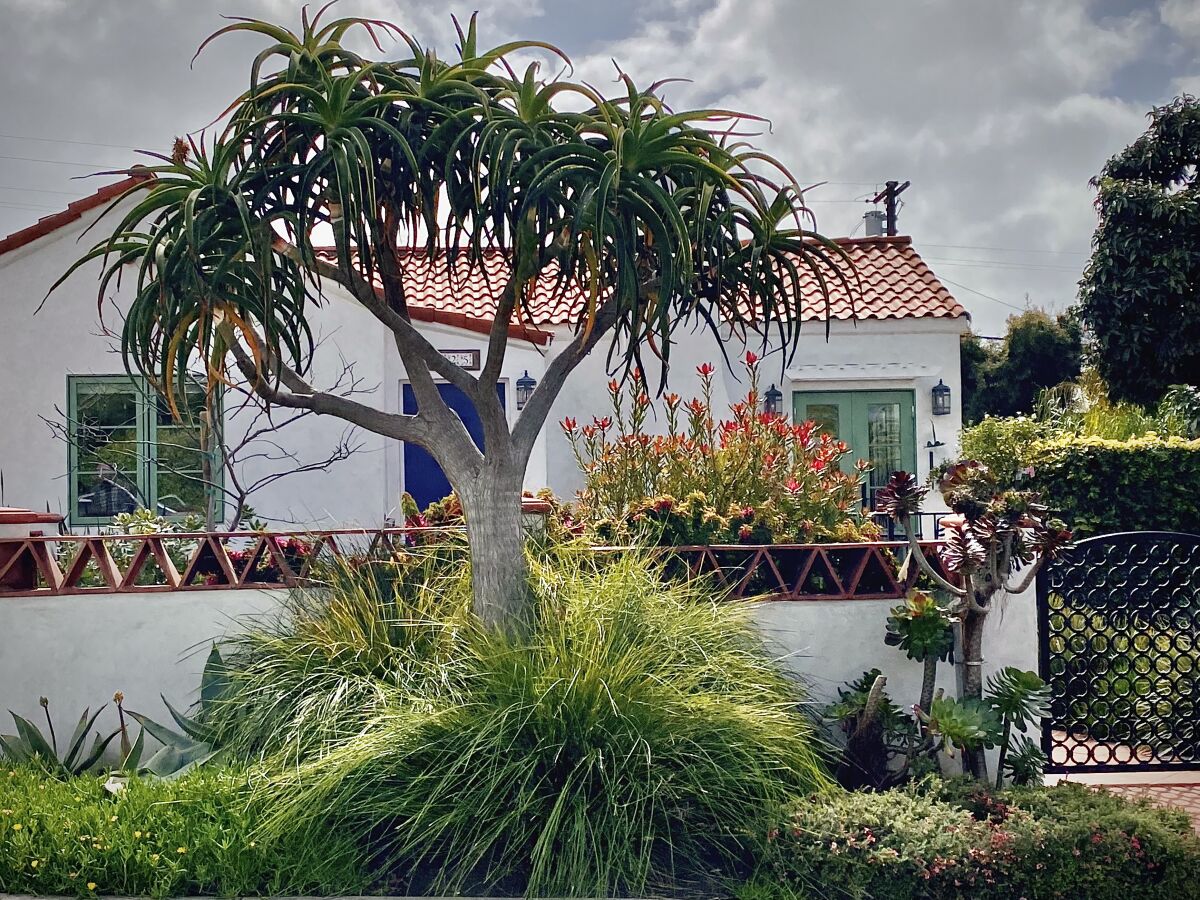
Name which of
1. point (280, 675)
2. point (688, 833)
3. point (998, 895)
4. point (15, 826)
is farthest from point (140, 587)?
point (998, 895)

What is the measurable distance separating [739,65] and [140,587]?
576 cm

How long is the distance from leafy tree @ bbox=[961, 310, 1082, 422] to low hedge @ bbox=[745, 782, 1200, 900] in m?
21.9

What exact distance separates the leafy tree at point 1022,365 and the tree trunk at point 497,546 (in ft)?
71.4

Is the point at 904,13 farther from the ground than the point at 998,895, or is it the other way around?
the point at 904,13

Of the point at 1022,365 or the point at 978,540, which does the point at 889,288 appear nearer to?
the point at 978,540

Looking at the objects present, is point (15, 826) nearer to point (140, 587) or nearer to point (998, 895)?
point (140, 587)

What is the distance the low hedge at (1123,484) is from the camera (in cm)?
958

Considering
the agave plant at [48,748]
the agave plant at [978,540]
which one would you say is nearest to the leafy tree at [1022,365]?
the agave plant at [978,540]

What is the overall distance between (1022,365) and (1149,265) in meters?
15.3

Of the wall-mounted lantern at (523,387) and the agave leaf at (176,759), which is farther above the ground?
the wall-mounted lantern at (523,387)

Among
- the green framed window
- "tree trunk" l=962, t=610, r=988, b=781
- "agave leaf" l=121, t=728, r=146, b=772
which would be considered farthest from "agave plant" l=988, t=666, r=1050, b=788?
the green framed window

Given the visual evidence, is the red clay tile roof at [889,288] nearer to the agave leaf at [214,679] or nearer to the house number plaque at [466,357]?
the house number plaque at [466,357]

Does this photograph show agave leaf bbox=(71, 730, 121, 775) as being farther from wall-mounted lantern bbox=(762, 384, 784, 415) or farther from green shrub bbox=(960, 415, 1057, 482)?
green shrub bbox=(960, 415, 1057, 482)

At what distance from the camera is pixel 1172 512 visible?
9.66 m
